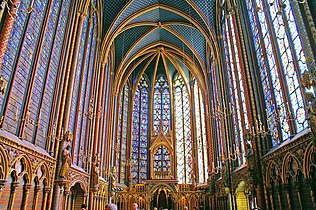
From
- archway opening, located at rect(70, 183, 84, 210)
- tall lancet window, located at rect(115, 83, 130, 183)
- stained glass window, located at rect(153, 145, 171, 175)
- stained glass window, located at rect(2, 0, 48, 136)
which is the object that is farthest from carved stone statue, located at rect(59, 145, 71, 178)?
stained glass window, located at rect(153, 145, 171, 175)

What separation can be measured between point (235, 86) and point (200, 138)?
36.6ft

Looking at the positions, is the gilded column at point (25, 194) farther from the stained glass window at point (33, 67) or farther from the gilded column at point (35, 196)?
the stained glass window at point (33, 67)

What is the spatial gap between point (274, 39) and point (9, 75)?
1048 cm

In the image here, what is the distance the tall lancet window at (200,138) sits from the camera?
83.7 feet

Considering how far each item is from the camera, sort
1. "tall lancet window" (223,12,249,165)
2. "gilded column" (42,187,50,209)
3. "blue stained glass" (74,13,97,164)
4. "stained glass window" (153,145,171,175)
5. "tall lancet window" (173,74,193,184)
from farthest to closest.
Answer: "tall lancet window" (173,74,193,184), "stained glass window" (153,145,171,175), "blue stained glass" (74,13,97,164), "tall lancet window" (223,12,249,165), "gilded column" (42,187,50,209)

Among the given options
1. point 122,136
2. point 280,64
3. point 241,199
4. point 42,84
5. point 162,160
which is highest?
point 122,136

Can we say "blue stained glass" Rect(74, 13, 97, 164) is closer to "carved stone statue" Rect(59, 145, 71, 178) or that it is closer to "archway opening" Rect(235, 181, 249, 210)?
"carved stone statue" Rect(59, 145, 71, 178)

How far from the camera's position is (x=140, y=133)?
28438 mm

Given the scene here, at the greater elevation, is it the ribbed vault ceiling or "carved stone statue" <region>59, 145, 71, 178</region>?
the ribbed vault ceiling

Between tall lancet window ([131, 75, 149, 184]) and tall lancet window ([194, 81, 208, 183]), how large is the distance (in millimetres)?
5362

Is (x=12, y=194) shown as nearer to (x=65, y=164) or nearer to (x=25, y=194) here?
(x=25, y=194)

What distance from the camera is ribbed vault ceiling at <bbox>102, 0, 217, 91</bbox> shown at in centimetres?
2112

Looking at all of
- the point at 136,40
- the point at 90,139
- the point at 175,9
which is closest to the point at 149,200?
the point at 90,139

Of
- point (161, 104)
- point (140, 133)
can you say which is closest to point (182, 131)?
point (161, 104)
